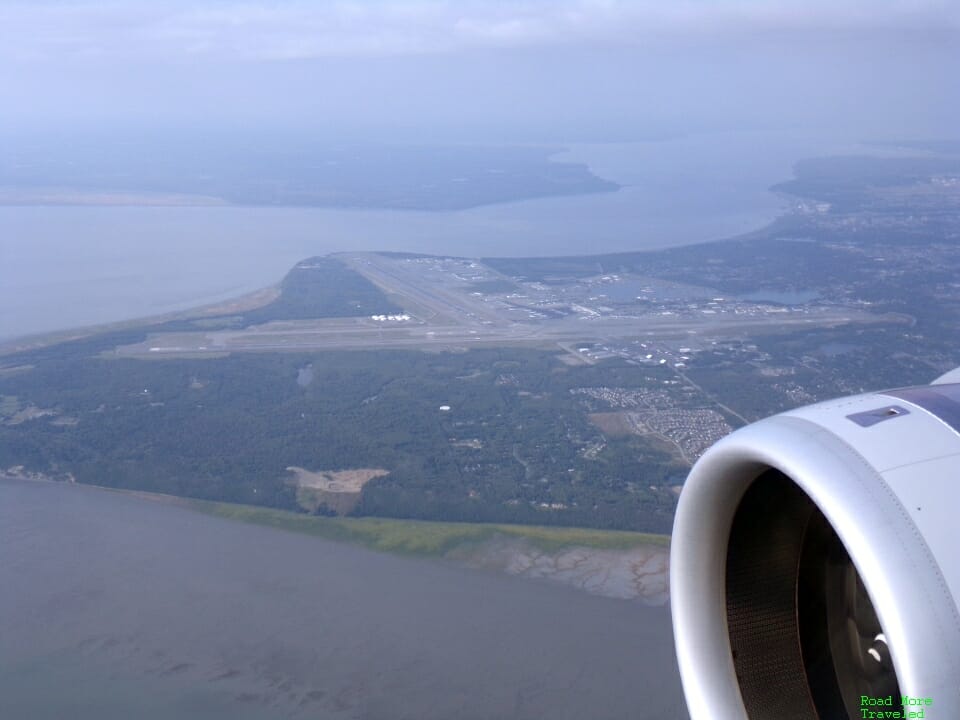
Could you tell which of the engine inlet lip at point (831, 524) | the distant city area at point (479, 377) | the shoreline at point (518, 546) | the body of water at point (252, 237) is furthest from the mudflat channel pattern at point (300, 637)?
the body of water at point (252, 237)

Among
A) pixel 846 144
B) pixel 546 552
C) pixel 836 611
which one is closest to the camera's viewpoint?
pixel 836 611

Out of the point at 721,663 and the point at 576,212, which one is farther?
the point at 576,212

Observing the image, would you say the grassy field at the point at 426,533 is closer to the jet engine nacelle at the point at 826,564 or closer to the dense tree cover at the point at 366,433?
the dense tree cover at the point at 366,433

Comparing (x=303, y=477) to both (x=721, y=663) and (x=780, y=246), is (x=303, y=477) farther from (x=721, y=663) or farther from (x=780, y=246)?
(x=780, y=246)

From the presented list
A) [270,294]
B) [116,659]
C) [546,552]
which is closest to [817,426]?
[116,659]

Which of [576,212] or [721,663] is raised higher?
[576,212]

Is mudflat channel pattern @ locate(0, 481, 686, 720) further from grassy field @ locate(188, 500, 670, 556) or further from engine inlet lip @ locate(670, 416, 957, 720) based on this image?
engine inlet lip @ locate(670, 416, 957, 720)
